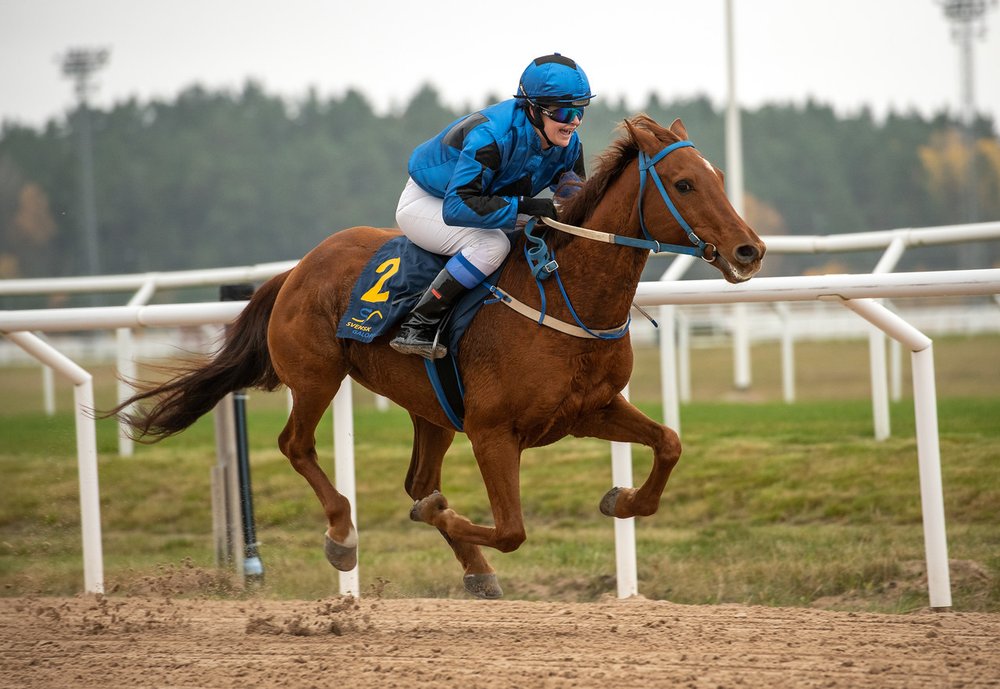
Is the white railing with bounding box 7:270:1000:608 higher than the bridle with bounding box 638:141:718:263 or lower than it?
lower

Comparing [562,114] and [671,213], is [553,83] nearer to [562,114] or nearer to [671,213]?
[562,114]

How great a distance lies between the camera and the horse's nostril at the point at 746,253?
12.1 feet

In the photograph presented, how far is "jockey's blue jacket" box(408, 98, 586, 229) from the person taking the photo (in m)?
4.23

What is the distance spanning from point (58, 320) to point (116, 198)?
5474cm

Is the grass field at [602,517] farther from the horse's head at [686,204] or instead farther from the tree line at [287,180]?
the tree line at [287,180]

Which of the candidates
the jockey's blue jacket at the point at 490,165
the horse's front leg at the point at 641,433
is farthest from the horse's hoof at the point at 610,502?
the jockey's blue jacket at the point at 490,165

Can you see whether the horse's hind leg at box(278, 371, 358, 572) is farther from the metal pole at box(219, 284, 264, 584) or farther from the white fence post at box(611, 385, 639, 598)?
the white fence post at box(611, 385, 639, 598)

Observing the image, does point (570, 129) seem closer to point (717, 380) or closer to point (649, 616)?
point (649, 616)

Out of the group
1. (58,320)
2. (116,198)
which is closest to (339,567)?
(58,320)

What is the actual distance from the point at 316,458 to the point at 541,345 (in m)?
1.35

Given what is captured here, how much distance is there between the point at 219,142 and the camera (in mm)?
62094

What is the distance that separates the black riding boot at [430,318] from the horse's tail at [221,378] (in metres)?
1.08

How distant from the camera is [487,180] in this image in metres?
4.31

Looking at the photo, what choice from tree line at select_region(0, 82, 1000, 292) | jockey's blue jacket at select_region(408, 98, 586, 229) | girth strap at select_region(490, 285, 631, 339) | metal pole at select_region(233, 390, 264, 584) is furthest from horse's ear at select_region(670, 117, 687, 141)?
tree line at select_region(0, 82, 1000, 292)
